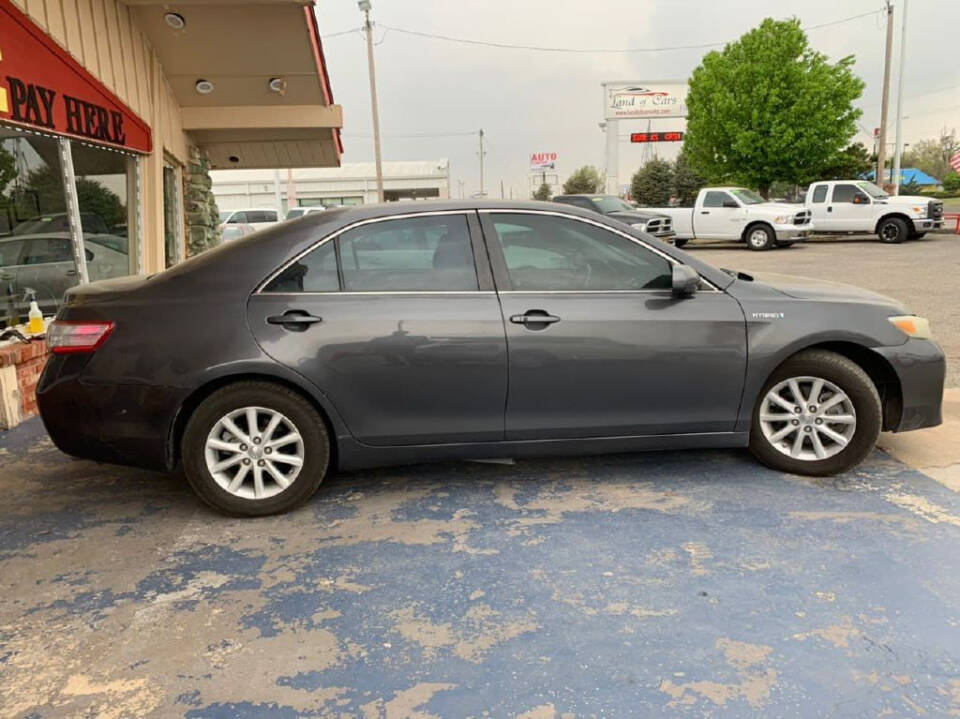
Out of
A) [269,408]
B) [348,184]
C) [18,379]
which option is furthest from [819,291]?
[348,184]

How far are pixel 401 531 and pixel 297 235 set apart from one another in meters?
1.60

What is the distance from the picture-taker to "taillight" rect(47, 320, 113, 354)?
12.8ft

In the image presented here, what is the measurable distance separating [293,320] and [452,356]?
0.81 m

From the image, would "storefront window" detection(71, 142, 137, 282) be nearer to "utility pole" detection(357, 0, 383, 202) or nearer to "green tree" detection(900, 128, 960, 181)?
"utility pole" detection(357, 0, 383, 202)

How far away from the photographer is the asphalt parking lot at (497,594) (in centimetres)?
256

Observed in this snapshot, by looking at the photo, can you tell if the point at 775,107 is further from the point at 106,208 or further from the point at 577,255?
the point at 577,255

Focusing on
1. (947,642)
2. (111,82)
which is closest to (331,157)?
(111,82)

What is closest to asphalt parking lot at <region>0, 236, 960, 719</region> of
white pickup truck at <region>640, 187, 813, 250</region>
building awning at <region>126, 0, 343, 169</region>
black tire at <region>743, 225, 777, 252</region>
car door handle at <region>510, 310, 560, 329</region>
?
car door handle at <region>510, 310, 560, 329</region>

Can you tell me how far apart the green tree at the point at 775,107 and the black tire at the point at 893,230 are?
910cm

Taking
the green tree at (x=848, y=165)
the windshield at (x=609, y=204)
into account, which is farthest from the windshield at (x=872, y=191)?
the green tree at (x=848, y=165)

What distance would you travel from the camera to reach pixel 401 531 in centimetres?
381

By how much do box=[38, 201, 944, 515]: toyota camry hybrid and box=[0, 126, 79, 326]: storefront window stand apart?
2923 mm

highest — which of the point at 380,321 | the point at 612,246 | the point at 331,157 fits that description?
the point at 331,157

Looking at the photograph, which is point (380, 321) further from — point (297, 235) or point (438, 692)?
point (438, 692)
